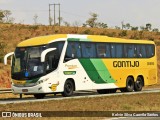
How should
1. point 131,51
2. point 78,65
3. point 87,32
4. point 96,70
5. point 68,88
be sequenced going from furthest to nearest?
point 87,32, point 131,51, point 96,70, point 78,65, point 68,88

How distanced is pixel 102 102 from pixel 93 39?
27.9 ft

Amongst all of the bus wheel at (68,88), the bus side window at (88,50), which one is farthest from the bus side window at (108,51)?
the bus wheel at (68,88)

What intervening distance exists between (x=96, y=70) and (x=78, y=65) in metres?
1.96

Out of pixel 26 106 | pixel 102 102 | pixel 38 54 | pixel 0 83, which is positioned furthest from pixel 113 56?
pixel 0 83

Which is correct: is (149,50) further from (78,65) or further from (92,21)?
(92,21)

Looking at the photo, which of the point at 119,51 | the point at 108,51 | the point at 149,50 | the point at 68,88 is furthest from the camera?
the point at 149,50

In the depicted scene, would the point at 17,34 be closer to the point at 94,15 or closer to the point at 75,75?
the point at 94,15

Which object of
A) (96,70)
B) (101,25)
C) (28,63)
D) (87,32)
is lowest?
(96,70)

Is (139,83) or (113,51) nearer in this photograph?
(113,51)

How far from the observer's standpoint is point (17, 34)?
80.1m

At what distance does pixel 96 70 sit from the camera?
105 feet

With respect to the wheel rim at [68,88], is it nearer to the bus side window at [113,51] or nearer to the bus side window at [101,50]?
the bus side window at [101,50]

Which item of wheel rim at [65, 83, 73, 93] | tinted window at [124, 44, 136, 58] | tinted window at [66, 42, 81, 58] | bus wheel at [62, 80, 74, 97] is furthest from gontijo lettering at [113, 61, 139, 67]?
wheel rim at [65, 83, 73, 93]

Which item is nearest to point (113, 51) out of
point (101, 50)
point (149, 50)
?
point (101, 50)
